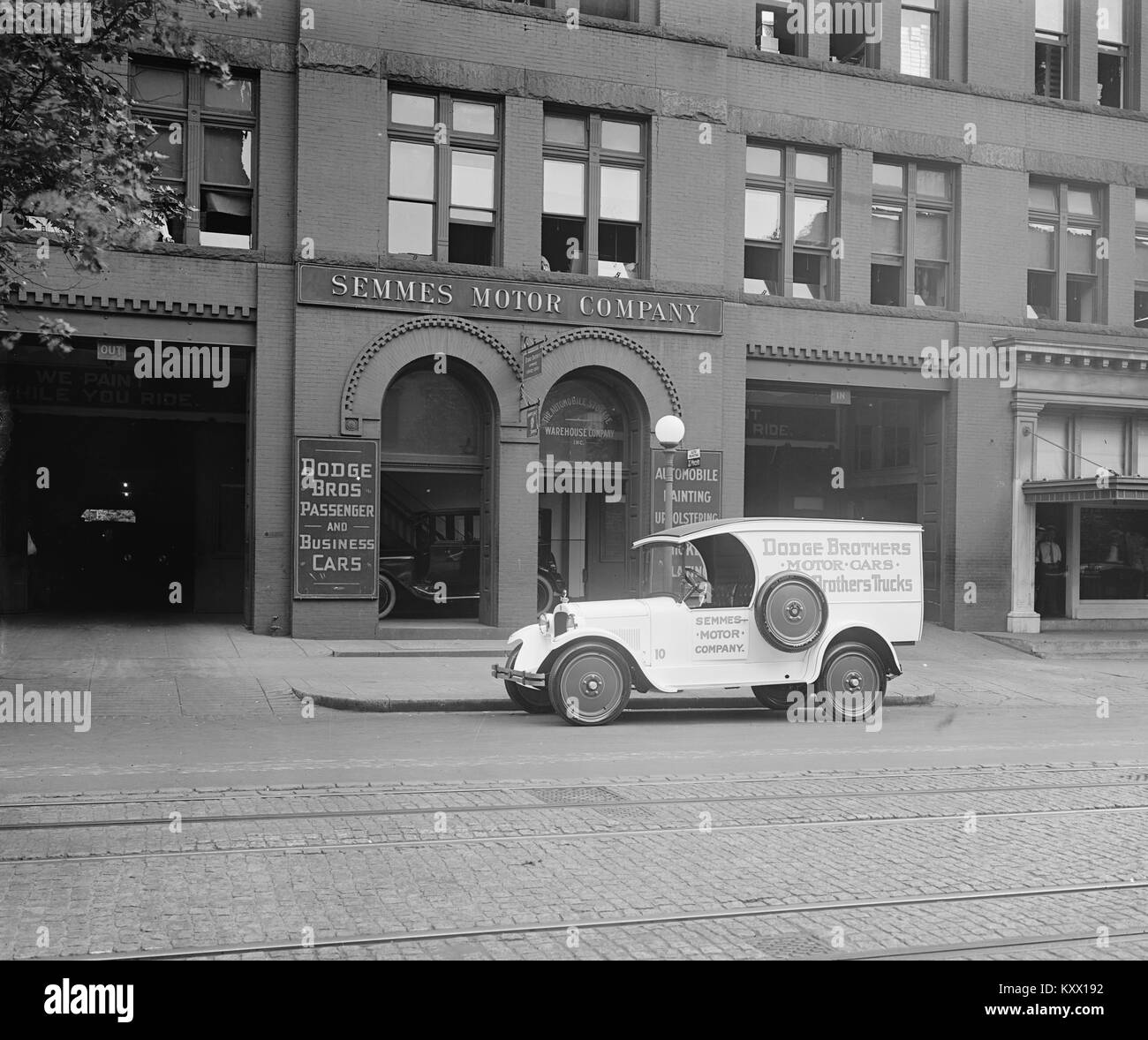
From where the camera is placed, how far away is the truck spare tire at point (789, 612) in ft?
42.5

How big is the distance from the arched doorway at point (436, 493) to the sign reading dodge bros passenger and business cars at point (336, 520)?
59 cm

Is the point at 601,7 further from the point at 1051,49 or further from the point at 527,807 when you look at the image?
the point at 527,807

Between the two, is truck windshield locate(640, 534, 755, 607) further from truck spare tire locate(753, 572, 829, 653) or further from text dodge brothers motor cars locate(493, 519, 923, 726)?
truck spare tire locate(753, 572, 829, 653)

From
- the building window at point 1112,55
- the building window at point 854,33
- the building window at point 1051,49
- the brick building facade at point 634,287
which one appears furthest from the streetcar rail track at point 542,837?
the building window at point 1112,55

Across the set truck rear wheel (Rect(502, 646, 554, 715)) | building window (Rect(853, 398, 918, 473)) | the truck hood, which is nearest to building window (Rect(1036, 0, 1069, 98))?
building window (Rect(853, 398, 918, 473))

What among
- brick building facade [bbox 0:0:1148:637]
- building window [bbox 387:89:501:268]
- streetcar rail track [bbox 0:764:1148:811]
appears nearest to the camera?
streetcar rail track [bbox 0:764:1148:811]

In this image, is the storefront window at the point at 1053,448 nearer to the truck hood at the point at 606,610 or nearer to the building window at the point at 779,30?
the building window at the point at 779,30

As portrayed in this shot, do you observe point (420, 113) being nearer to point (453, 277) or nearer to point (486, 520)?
point (453, 277)

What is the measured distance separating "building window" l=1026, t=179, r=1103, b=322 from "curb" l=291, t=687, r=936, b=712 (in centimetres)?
1274

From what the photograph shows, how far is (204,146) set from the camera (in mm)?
18797

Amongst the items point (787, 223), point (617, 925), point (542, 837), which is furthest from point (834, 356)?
point (617, 925)

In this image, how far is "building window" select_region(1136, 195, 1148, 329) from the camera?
24.4 metres

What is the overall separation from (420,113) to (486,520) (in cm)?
669

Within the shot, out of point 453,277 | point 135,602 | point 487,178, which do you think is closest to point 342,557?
point 453,277
